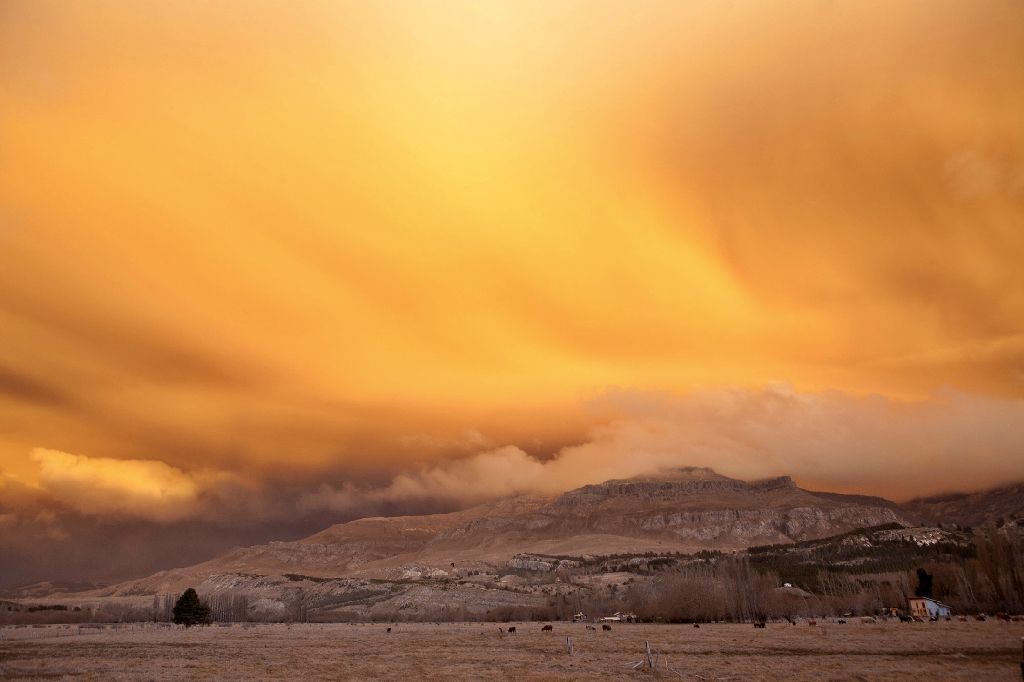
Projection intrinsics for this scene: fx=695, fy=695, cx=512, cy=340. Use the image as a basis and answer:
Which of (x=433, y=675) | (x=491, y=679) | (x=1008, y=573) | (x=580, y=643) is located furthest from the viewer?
(x=1008, y=573)

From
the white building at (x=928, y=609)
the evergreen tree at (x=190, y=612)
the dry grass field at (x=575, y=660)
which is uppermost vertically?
the dry grass field at (x=575, y=660)

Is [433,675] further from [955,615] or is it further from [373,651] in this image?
[955,615]

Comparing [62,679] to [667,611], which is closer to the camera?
[62,679]

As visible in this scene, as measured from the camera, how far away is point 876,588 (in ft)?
591

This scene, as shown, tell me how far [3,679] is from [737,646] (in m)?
69.4

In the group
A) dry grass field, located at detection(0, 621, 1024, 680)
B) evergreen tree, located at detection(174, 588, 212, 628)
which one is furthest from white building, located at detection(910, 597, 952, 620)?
evergreen tree, located at detection(174, 588, 212, 628)

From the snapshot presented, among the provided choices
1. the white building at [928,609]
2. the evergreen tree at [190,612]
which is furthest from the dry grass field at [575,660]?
the evergreen tree at [190,612]

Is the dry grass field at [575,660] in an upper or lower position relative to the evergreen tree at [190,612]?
upper

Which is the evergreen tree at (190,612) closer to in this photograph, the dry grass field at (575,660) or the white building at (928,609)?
the dry grass field at (575,660)

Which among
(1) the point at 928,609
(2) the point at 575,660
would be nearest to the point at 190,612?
(2) the point at 575,660

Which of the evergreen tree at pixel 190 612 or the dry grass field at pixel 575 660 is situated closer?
the dry grass field at pixel 575 660

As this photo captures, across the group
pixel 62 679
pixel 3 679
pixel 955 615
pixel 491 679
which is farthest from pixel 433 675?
pixel 955 615

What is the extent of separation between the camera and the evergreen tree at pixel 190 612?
6880 inches

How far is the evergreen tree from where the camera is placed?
174750 millimetres
